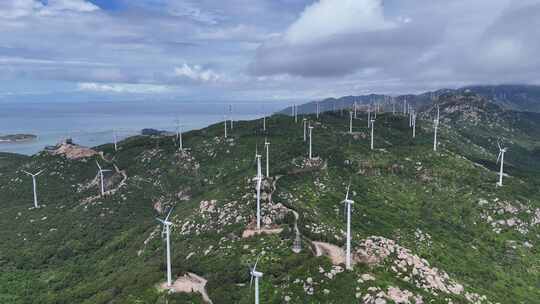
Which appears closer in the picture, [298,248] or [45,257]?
[298,248]

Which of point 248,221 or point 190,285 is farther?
point 248,221

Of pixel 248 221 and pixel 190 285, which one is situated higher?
pixel 248 221

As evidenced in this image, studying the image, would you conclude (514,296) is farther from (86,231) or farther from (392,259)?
(86,231)

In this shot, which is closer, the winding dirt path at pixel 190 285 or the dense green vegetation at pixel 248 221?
the winding dirt path at pixel 190 285

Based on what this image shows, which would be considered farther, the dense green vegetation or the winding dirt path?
the dense green vegetation

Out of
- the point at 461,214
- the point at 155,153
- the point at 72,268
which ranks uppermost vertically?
the point at 155,153

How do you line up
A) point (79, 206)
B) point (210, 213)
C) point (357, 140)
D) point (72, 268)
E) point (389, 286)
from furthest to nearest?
point (357, 140) < point (79, 206) < point (72, 268) < point (210, 213) < point (389, 286)

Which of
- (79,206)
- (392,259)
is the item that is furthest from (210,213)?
(79,206)

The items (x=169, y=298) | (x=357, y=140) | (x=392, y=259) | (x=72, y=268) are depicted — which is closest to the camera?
(x=169, y=298)
